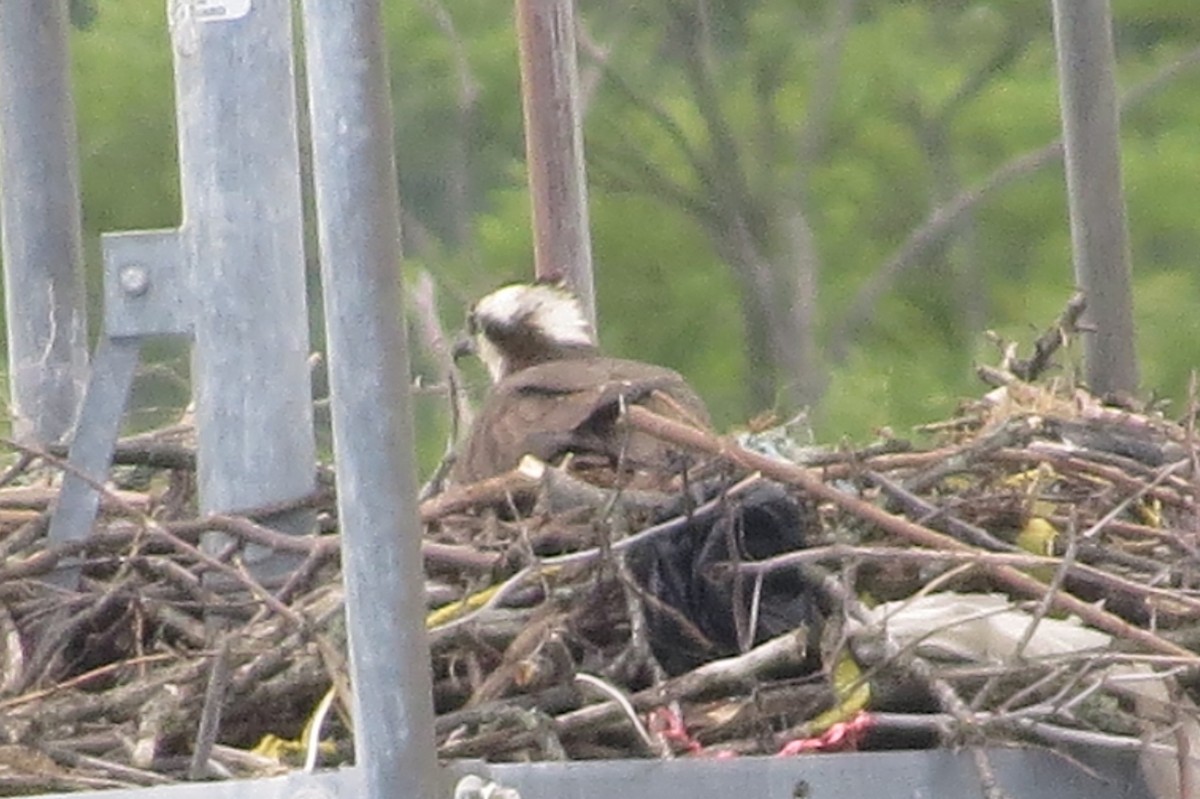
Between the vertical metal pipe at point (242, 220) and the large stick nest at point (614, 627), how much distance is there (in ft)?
0.60

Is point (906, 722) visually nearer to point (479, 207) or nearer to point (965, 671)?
point (965, 671)

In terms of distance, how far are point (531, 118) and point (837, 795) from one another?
3.07 metres

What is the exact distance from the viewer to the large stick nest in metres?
3.38

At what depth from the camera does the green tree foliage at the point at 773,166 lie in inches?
615

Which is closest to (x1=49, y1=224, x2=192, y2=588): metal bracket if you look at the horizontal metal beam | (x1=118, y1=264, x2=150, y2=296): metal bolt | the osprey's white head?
(x1=118, y1=264, x2=150, y2=296): metal bolt

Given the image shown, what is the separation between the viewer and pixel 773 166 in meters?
17.5

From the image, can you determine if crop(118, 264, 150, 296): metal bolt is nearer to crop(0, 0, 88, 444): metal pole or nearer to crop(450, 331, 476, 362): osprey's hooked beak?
crop(0, 0, 88, 444): metal pole

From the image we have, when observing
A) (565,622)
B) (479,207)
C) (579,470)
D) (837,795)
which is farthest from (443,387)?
(479,207)

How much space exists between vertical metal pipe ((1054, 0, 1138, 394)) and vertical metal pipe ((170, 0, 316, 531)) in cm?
220

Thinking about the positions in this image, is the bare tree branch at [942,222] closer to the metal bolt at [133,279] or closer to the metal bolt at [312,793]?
the metal bolt at [133,279]

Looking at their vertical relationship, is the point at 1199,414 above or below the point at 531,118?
below

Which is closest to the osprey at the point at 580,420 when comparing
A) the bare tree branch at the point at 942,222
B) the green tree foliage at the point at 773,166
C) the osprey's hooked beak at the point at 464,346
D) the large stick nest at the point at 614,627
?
the large stick nest at the point at 614,627

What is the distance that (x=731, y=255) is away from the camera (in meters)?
17.3

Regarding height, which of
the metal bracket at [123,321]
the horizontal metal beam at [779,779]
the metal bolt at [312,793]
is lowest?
the horizontal metal beam at [779,779]
